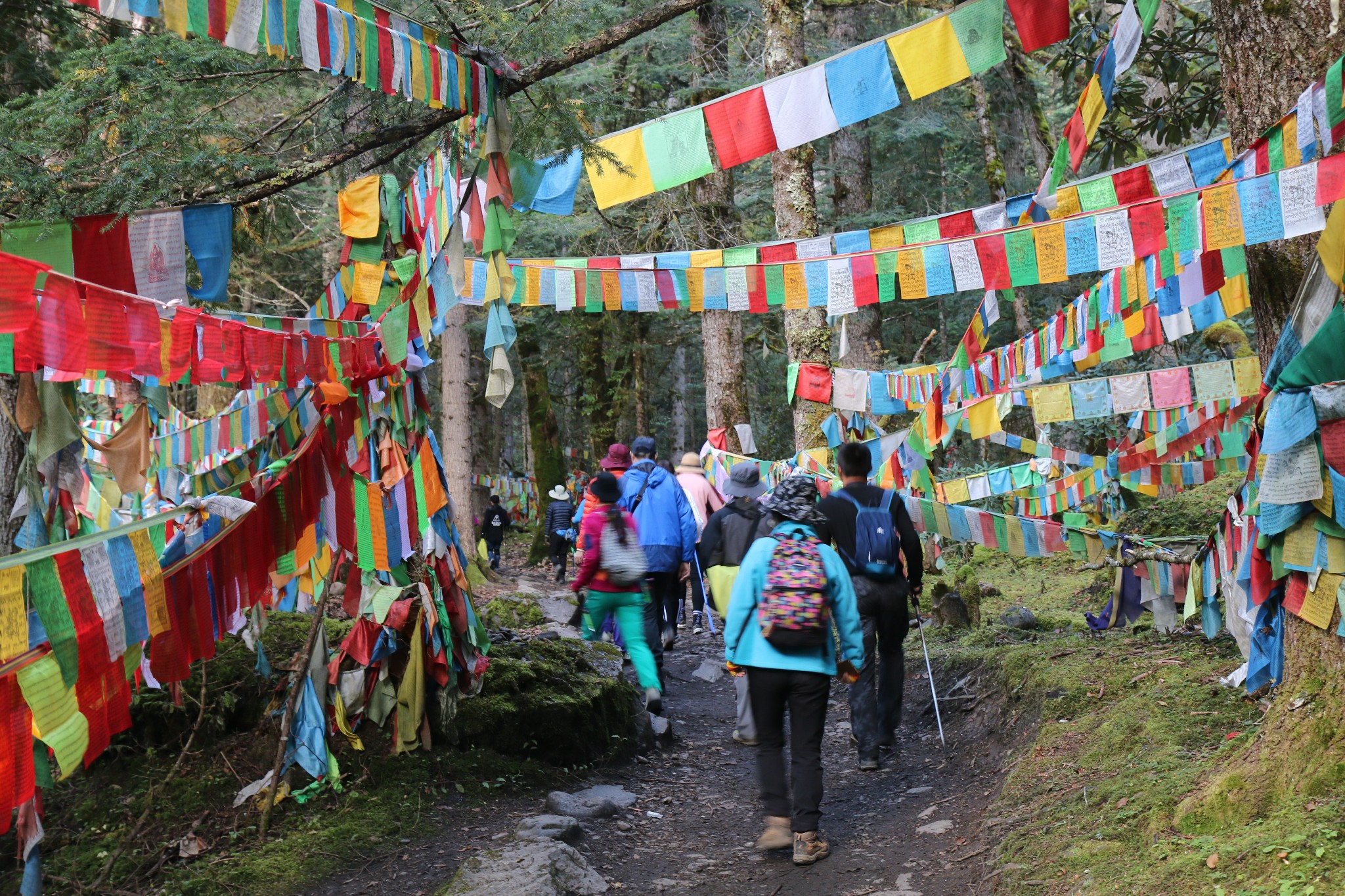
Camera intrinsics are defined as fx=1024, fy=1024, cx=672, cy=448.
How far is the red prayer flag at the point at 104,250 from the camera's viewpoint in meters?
5.40

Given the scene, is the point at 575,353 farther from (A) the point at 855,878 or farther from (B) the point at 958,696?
(A) the point at 855,878

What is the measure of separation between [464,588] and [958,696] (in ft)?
13.0

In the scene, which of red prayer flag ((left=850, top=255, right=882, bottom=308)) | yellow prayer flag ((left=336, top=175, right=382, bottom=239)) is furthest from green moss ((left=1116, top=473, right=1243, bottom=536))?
yellow prayer flag ((left=336, top=175, right=382, bottom=239))

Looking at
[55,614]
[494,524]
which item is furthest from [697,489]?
[494,524]

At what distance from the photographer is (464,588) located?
7.25 meters

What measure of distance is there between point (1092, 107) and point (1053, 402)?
6509 millimetres

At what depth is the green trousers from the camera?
689cm

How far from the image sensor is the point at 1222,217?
475cm

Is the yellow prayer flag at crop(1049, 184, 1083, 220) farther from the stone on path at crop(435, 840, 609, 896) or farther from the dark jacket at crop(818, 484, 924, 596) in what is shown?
the stone on path at crop(435, 840, 609, 896)

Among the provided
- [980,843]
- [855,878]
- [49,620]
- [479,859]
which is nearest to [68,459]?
[49,620]

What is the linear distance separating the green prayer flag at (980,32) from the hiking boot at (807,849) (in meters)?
5.21

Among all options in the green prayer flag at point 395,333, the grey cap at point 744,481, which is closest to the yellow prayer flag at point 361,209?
the green prayer flag at point 395,333

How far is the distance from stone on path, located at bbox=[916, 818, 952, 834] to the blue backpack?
1642mm

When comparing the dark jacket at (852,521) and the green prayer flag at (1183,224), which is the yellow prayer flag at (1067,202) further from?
the dark jacket at (852,521)
